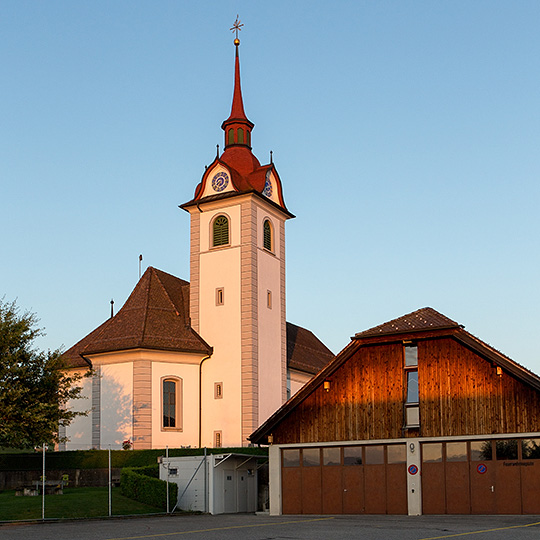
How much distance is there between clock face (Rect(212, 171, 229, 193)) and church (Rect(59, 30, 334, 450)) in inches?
2.4

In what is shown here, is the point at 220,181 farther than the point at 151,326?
Yes

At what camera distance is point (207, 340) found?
46938 millimetres

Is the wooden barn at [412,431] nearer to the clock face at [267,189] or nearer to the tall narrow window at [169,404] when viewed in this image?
the tall narrow window at [169,404]

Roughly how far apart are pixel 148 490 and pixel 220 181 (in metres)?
22.4

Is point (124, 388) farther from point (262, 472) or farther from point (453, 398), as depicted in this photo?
point (453, 398)

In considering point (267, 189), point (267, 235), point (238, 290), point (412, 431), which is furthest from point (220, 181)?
point (412, 431)

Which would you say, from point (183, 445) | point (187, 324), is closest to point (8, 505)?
point (183, 445)

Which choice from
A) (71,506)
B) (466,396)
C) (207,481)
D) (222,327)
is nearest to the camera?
(466,396)

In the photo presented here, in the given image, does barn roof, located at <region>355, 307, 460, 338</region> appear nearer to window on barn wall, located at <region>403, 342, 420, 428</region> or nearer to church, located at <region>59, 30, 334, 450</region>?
window on barn wall, located at <region>403, 342, 420, 428</region>

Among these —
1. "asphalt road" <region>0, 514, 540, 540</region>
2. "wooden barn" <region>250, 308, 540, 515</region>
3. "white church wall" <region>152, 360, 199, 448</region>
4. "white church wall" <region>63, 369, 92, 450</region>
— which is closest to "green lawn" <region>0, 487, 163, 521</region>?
"asphalt road" <region>0, 514, 540, 540</region>

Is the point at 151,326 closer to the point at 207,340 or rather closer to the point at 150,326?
the point at 150,326

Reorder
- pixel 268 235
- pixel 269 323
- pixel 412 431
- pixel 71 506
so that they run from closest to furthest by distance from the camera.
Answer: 1. pixel 412 431
2. pixel 71 506
3. pixel 269 323
4. pixel 268 235

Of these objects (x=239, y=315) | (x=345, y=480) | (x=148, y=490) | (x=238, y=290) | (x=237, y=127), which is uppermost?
(x=237, y=127)

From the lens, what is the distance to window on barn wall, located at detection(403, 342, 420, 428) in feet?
96.5
